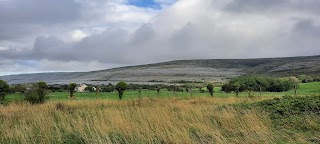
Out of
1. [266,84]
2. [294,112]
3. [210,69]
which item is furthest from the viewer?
[210,69]

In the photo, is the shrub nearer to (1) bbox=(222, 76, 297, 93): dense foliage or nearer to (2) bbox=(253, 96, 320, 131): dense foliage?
(1) bbox=(222, 76, 297, 93): dense foliage

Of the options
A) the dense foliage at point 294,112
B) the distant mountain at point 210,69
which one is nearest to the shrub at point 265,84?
the dense foliage at point 294,112

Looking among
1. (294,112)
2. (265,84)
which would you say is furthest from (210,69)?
(294,112)

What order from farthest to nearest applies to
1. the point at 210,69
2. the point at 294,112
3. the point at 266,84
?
the point at 210,69, the point at 266,84, the point at 294,112

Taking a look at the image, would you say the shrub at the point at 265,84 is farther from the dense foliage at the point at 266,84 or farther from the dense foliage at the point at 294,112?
the dense foliage at the point at 294,112

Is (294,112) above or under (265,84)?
above

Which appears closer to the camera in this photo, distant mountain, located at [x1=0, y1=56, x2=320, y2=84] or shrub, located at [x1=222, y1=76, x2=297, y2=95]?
shrub, located at [x1=222, y1=76, x2=297, y2=95]

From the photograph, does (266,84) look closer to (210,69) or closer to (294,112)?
(294,112)

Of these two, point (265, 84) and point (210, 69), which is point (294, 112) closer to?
point (265, 84)

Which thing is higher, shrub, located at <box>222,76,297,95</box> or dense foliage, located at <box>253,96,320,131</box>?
dense foliage, located at <box>253,96,320,131</box>

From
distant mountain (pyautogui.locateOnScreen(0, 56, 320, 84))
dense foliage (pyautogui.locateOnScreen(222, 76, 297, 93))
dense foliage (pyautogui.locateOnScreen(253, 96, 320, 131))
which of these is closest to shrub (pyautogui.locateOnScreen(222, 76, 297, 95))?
dense foliage (pyautogui.locateOnScreen(222, 76, 297, 93))

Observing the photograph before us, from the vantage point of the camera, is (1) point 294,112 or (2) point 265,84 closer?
(1) point 294,112

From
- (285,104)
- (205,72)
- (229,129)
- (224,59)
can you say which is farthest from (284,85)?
(224,59)

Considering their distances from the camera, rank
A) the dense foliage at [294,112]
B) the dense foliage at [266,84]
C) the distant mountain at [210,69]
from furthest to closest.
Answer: the distant mountain at [210,69] < the dense foliage at [266,84] < the dense foliage at [294,112]
